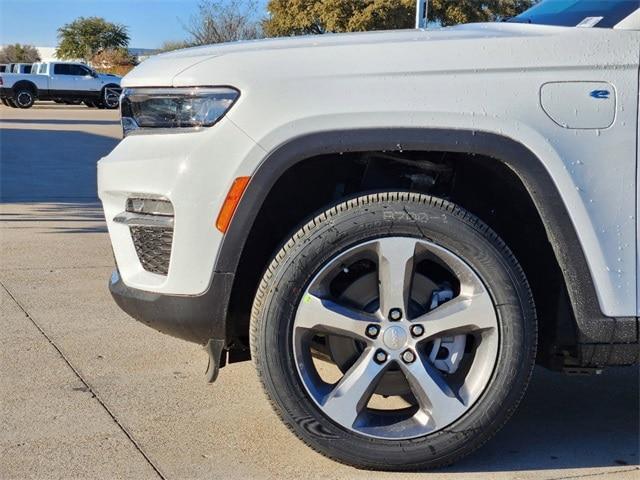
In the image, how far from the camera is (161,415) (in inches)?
156

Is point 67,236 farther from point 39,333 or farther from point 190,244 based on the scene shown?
point 190,244

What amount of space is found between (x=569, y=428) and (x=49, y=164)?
12.3m

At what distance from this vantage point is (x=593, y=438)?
3.89m

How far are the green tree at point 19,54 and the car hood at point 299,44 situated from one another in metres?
83.1

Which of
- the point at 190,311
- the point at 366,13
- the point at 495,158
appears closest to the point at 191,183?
the point at 190,311

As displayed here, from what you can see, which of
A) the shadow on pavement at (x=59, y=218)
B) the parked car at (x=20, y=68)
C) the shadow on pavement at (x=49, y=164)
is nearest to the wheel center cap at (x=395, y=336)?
the shadow on pavement at (x=59, y=218)

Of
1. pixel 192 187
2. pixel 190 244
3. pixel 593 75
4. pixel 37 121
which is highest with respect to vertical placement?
pixel 593 75

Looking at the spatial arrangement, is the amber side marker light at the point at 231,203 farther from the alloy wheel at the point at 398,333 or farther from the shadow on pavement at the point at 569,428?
the shadow on pavement at the point at 569,428

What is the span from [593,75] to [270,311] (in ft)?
4.79

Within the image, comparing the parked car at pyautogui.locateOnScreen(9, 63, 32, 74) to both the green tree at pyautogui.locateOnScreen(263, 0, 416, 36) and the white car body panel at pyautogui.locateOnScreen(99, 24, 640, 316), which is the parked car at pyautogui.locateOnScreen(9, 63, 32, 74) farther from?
the white car body panel at pyautogui.locateOnScreen(99, 24, 640, 316)

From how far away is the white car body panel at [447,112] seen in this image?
3193 mm

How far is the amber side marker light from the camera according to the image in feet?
10.6

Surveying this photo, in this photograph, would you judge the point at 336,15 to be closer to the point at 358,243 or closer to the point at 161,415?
the point at 161,415

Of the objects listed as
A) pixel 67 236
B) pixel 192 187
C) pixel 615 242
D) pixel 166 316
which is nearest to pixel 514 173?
pixel 615 242
